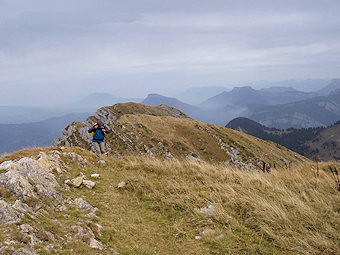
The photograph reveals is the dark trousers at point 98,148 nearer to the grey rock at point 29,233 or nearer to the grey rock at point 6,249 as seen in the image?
the grey rock at point 29,233

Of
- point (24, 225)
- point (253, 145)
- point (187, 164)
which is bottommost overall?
point (253, 145)

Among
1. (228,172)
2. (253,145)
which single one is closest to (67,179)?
(228,172)

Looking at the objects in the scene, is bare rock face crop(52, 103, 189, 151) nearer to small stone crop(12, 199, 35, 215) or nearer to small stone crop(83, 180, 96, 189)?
small stone crop(83, 180, 96, 189)

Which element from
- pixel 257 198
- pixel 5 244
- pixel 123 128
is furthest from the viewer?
pixel 123 128

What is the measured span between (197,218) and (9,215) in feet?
17.1

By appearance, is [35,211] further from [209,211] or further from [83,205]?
[209,211]

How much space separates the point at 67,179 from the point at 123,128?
160 ft

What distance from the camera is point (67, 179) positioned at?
932 centimetres

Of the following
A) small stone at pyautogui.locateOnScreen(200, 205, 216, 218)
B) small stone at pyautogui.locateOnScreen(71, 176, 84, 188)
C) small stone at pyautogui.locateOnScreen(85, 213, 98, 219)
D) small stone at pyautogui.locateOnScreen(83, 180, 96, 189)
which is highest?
small stone at pyautogui.locateOnScreen(71, 176, 84, 188)

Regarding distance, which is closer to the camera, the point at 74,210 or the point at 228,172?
the point at 74,210

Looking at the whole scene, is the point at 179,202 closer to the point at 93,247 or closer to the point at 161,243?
the point at 161,243

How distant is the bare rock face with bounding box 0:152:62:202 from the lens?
252 inches

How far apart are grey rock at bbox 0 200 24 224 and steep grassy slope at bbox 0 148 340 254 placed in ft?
0.72

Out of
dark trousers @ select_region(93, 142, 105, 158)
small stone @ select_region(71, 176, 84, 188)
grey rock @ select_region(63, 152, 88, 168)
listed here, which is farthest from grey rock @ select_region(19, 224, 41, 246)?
dark trousers @ select_region(93, 142, 105, 158)
